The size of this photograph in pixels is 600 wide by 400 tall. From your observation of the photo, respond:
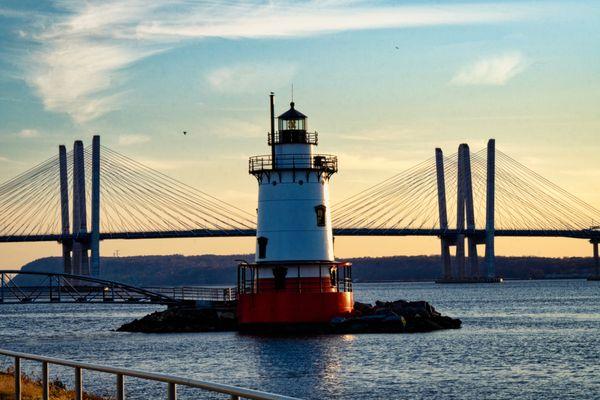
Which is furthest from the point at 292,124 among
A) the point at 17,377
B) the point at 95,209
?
the point at 95,209

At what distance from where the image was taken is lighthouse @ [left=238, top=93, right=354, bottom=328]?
43281mm

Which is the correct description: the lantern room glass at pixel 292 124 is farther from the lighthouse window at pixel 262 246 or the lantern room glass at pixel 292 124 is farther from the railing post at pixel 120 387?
the railing post at pixel 120 387

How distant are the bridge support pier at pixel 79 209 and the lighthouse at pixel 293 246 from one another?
60479 millimetres

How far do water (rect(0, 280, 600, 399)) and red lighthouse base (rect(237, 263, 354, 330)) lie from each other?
2.82 ft

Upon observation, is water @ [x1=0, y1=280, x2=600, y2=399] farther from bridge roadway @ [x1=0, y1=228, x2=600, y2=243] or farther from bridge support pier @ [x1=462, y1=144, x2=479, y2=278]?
bridge support pier @ [x1=462, y1=144, x2=479, y2=278]

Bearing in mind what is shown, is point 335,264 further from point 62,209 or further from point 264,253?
point 62,209

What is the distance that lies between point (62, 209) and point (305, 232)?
6464 cm

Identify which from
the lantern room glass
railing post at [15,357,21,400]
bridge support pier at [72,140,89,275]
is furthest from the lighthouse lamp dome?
bridge support pier at [72,140,89,275]

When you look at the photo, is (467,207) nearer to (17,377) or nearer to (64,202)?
(64,202)

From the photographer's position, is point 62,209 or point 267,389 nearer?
point 267,389

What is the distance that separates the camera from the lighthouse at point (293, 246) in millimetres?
43281

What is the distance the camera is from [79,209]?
10456cm

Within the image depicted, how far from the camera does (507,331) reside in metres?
53.0

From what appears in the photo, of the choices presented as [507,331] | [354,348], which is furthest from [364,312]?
[354,348]
